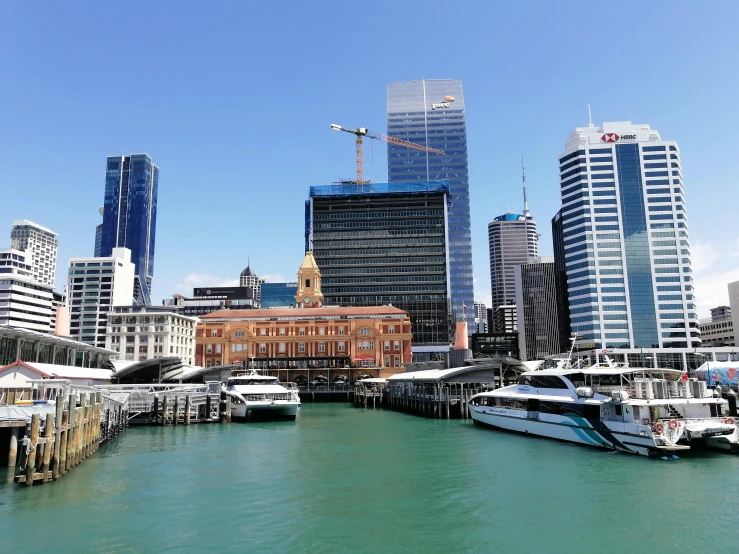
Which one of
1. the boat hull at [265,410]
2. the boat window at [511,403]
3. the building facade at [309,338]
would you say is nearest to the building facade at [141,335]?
the building facade at [309,338]

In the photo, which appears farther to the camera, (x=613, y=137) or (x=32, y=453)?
(x=613, y=137)

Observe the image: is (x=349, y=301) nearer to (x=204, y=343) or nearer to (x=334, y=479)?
(x=204, y=343)

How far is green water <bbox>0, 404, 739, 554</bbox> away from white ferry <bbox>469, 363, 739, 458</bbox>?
5.38ft

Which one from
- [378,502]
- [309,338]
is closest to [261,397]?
[378,502]

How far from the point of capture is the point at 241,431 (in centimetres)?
5250

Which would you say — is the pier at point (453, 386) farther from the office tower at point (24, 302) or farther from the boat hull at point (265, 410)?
the office tower at point (24, 302)

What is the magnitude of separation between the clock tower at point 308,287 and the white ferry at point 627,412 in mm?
106652

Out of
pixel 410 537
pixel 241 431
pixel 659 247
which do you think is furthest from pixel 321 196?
pixel 410 537

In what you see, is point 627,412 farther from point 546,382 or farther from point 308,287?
point 308,287

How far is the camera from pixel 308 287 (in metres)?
154

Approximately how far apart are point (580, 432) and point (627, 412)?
4215 mm

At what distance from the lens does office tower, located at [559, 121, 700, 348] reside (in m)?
152

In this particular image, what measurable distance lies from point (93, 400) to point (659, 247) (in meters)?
155

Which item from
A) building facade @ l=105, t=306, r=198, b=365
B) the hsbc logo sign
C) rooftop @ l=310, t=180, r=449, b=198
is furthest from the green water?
rooftop @ l=310, t=180, r=449, b=198
